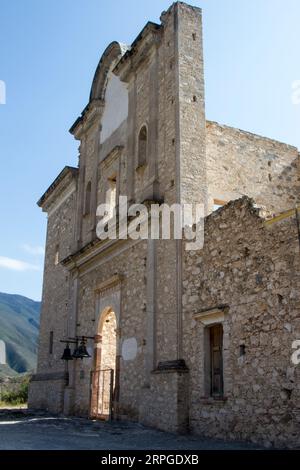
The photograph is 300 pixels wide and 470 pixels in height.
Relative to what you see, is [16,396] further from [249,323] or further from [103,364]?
[249,323]

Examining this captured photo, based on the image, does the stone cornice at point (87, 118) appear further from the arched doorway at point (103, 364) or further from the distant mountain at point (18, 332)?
the distant mountain at point (18, 332)

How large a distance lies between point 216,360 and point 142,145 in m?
6.38

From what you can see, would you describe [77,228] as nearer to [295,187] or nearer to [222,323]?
[295,187]

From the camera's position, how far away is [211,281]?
996 centimetres

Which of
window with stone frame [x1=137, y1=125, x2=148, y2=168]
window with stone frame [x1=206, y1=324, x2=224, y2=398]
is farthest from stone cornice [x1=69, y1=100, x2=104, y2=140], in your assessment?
window with stone frame [x1=206, y1=324, x2=224, y2=398]

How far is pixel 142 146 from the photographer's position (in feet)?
45.6

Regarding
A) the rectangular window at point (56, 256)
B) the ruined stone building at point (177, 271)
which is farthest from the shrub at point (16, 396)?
the rectangular window at point (56, 256)

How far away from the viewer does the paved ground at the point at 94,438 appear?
7852 mm

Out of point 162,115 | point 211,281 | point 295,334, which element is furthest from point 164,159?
point 295,334

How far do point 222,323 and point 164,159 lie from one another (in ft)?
14.8

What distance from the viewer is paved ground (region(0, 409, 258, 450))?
7.85 m

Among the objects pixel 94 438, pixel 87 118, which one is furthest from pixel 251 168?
pixel 94 438

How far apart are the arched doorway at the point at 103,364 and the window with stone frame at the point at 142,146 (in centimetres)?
400

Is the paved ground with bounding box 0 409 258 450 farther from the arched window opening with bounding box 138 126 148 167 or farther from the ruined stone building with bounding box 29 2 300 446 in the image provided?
the arched window opening with bounding box 138 126 148 167
